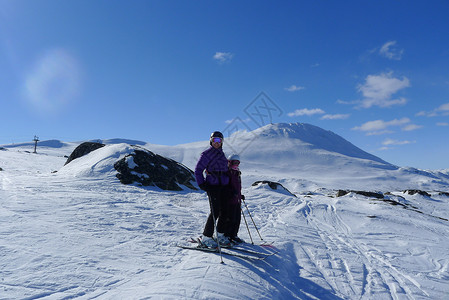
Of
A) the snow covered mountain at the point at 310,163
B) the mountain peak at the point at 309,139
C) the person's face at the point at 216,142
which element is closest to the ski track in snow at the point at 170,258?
the person's face at the point at 216,142

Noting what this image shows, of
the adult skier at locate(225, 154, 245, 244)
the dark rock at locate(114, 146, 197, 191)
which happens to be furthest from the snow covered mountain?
the adult skier at locate(225, 154, 245, 244)

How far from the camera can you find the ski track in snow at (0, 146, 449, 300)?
11.2 ft

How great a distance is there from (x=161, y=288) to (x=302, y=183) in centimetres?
6590

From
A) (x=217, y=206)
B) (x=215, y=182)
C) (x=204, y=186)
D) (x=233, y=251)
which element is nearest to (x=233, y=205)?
(x=217, y=206)

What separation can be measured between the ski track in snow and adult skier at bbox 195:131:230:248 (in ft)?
2.88

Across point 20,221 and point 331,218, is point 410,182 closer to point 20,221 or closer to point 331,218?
point 331,218

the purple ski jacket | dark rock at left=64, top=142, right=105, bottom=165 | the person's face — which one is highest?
dark rock at left=64, top=142, right=105, bottom=165

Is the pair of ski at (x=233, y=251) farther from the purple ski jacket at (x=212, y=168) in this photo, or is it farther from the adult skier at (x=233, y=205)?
Answer: the purple ski jacket at (x=212, y=168)

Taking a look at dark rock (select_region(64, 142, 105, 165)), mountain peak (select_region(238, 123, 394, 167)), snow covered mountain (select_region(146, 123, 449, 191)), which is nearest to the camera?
dark rock (select_region(64, 142, 105, 165))

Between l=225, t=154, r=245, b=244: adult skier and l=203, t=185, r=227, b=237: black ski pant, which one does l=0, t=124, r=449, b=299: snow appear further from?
l=225, t=154, r=245, b=244: adult skier

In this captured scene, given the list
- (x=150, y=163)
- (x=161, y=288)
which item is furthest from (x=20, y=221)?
(x=150, y=163)

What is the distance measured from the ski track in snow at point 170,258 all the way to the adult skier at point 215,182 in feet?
2.88

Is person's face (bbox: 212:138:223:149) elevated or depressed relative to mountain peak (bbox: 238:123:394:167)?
depressed

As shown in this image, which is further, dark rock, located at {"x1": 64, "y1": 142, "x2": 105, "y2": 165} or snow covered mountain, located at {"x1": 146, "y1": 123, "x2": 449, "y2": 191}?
snow covered mountain, located at {"x1": 146, "y1": 123, "x2": 449, "y2": 191}
